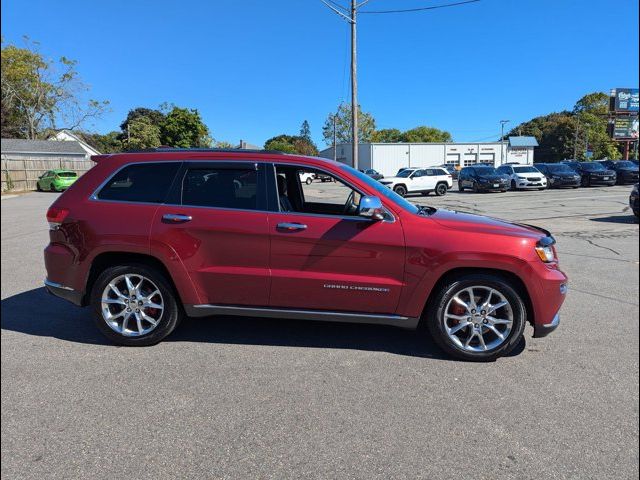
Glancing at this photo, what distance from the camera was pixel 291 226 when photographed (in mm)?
3822

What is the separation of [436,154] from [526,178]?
1628 inches

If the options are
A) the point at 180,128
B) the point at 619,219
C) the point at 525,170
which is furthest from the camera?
the point at 180,128

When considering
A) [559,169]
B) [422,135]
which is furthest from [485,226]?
[422,135]

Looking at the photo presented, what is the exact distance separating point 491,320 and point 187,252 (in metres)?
2.68

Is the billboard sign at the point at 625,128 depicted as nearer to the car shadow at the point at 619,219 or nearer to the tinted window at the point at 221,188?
the car shadow at the point at 619,219

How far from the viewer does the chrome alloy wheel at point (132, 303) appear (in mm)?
4062

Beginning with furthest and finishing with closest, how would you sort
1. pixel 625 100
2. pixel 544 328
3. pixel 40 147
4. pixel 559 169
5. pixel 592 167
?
pixel 40 147 → pixel 625 100 → pixel 592 167 → pixel 559 169 → pixel 544 328

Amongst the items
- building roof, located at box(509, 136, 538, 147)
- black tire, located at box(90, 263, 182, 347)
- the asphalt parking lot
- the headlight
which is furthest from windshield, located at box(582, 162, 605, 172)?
building roof, located at box(509, 136, 538, 147)

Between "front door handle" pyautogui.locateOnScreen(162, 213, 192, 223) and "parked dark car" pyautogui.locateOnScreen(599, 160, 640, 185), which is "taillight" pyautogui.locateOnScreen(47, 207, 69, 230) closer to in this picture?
"front door handle" pyautogui.locateOnScreen(162, 213, 192, 223)

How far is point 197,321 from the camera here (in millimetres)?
4750

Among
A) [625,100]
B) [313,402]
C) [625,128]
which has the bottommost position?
[313,402]

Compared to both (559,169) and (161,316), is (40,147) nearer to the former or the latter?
(559,169)

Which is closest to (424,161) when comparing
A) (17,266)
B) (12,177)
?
(12,177)

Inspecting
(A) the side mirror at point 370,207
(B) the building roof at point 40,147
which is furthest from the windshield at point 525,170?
(B) the building roof at point 40,147
